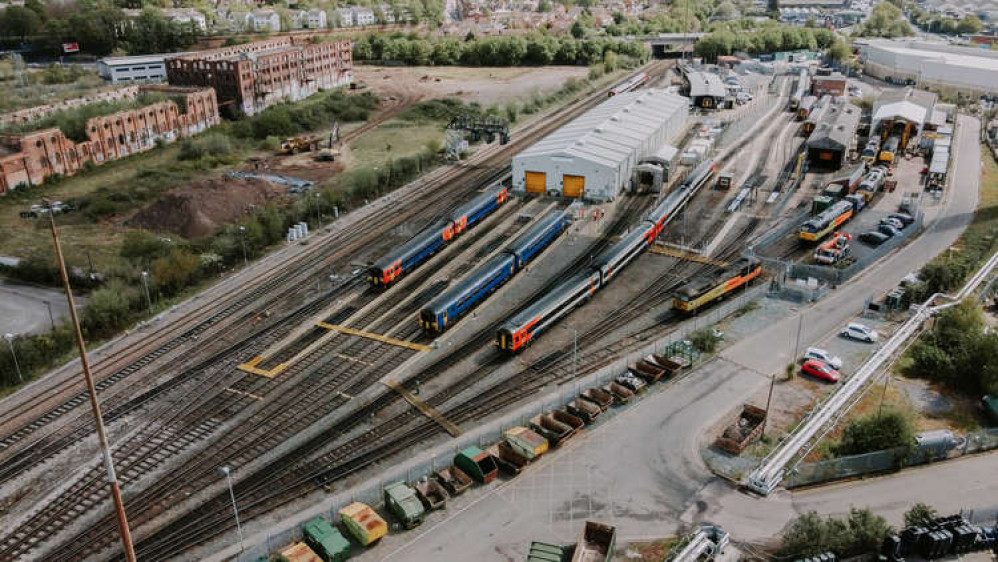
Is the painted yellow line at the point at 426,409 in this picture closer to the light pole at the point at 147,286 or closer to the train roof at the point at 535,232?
the train roof at the point at 535,232

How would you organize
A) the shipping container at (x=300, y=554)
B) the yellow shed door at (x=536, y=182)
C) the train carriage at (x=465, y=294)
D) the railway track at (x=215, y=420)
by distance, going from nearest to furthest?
1. the shipping container at (x=300, y=554)
2. the railway track at (x=215, y=420)
3. the train carriage at (x=465, y=294)
4. the yellow shed door at (x=536, y=182)

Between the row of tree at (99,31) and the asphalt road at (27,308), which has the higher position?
the row of tree at (99,31)

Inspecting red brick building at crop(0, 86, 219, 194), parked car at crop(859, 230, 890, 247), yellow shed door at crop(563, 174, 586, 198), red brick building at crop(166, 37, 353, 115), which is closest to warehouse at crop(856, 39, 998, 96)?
parked car at crop(859, 230, 890, 247)

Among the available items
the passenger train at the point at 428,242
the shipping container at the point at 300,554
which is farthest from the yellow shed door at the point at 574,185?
the shipping container at the point at 300,554

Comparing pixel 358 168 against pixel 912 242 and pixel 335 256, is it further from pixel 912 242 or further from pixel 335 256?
pixel 912 242

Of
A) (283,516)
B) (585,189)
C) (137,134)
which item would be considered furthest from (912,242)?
(137,134)

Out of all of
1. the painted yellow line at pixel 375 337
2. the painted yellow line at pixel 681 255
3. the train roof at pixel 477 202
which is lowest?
the painted yellow line at pixel 375 337

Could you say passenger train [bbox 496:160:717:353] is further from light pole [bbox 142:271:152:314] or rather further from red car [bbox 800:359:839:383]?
light pole [bbox 142:271:152:314]

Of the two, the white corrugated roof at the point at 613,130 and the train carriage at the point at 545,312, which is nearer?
the train carriage at the point at 545,312
